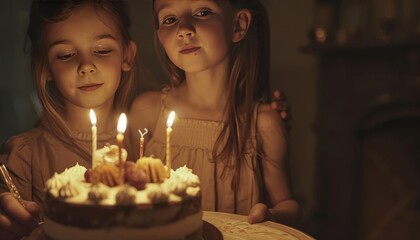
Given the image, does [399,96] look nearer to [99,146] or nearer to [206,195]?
[206,195]

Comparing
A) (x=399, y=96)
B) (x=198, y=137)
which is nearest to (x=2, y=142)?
(x=198, y=137)

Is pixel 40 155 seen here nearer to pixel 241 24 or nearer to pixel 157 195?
pixel 157 195

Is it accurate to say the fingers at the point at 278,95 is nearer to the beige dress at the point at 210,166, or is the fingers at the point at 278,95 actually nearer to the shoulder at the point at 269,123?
the shoulder at the point at 269,123

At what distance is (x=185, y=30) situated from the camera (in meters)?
1.96

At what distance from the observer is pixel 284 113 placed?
2049 millimetres

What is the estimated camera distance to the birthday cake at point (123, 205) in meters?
1.34

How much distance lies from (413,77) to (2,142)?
2002 mm

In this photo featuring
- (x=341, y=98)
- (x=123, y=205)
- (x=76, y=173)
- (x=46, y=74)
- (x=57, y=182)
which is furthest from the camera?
(x=341, y=98)

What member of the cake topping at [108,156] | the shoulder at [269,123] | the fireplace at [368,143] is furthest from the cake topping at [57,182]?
the fireplace at [368,143]

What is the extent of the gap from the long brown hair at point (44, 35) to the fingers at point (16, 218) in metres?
0.36

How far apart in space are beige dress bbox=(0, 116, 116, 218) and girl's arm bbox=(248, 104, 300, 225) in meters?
0.69

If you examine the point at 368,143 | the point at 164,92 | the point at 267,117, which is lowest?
the point at 368,143

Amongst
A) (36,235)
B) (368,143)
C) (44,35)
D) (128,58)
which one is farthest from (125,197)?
(368,143)

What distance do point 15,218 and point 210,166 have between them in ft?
2.62
